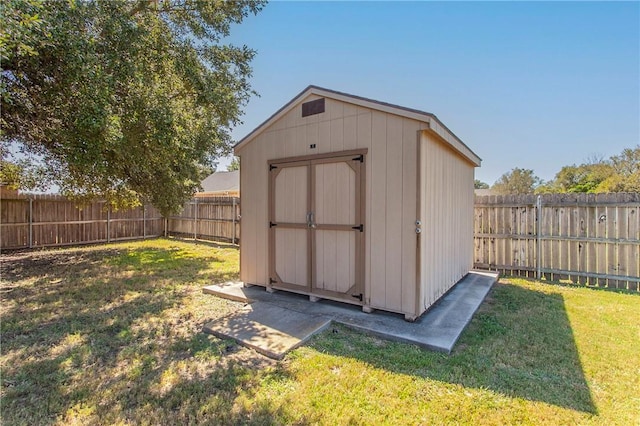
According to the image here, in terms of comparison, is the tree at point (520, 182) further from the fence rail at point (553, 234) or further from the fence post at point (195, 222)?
the fence post at point (195, 222)

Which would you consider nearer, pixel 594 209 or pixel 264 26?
pixel 594 209

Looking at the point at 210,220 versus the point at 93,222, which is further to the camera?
the point at 210,220

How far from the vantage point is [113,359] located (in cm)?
288

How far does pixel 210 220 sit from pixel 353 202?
29.1 ft

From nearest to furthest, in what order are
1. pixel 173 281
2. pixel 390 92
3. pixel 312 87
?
pixel 312 87
pixel 173 281
pixel 390 92

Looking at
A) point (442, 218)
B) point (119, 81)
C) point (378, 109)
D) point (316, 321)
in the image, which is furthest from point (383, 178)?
point (119, 81)

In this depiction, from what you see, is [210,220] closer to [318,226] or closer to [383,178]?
[318,226]

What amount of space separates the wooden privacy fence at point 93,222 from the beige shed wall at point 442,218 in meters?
7.53

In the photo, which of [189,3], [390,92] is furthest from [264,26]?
[390,92]

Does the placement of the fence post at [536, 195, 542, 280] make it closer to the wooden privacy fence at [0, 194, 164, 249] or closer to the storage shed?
the storage shed

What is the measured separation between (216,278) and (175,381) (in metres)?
3.69

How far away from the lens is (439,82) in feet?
26.4

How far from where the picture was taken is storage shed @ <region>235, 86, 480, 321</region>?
357 centimetres

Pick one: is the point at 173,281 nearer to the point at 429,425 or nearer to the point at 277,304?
the point at 277,304
